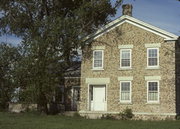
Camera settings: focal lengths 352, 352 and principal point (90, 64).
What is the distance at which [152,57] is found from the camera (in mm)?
28141

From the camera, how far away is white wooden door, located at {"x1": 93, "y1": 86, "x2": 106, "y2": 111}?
98.2 feet

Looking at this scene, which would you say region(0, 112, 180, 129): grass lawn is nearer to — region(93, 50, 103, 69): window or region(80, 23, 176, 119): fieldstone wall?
region(80, 23, 176, 119): fieldstone wall

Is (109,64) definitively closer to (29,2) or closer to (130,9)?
(130,9)

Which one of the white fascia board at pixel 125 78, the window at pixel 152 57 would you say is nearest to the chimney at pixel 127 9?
the window at pixel 152 57

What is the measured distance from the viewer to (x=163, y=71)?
27.6 meters

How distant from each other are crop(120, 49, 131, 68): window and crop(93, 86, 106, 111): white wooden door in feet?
9.10

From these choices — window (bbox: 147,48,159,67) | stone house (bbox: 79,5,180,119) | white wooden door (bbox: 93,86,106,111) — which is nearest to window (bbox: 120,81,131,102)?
stone house (bbox: 79,5,180,119)

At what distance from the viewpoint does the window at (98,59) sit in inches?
1177

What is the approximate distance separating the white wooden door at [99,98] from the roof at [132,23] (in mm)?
4425

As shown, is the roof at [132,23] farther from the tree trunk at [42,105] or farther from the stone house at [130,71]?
the tree trunk at [42,105]

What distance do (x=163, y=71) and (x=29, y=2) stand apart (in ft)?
41.8

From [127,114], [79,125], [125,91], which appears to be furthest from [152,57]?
[79,125]

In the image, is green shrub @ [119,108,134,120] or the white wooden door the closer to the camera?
green shrub @ [119,108,134,120]

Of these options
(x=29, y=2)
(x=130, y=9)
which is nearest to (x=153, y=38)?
(x=130, y=9)
